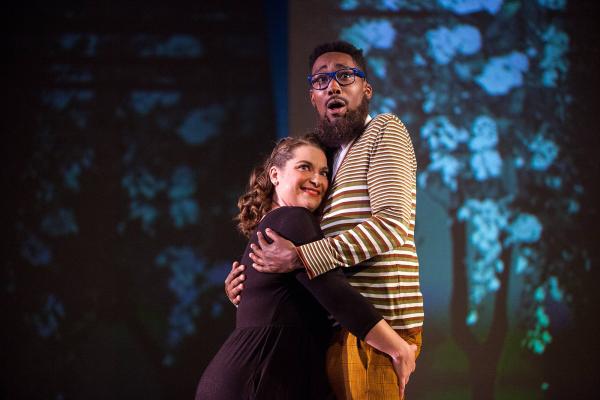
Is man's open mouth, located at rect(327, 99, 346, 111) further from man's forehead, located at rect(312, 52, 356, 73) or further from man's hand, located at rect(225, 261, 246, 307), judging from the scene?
man's hand, located at rect(225, 261, 246, 307)

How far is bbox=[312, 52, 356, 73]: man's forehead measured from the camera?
2.01 meters

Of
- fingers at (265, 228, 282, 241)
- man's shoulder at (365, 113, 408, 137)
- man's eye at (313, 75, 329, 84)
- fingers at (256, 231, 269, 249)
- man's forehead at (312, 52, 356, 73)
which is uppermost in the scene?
man's forehead at (312, 52, 356, 73)

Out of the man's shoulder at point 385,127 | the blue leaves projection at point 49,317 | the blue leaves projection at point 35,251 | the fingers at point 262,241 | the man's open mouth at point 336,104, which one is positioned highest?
the man's open mouth at point 336,104

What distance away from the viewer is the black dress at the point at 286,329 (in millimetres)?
1442

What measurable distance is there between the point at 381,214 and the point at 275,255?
32cm

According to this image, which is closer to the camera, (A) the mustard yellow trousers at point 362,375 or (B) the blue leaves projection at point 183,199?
(A) the mustard yellow trousers at point 362,375

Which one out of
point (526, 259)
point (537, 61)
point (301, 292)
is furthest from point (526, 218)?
point (301, 292)

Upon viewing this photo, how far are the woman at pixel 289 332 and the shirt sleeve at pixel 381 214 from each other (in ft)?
Result: 0.15

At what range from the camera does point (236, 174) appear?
408 cm

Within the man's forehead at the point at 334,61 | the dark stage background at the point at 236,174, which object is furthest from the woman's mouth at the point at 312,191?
the dark stage background at the point at 236,174

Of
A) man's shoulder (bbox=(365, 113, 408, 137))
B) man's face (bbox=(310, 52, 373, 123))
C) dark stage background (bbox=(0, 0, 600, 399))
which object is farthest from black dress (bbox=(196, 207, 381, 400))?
dark stage background (bbox=(0, 0, 600, 399))

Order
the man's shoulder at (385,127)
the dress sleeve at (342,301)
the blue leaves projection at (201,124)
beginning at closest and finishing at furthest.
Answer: the dress sleeve at (342,301) → the man's shoulder at (385,127) → the blue leaves projection at (201,124)

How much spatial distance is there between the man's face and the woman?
0.53 meters

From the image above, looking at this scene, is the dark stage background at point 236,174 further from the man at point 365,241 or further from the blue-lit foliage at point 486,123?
the man at point 365,241
